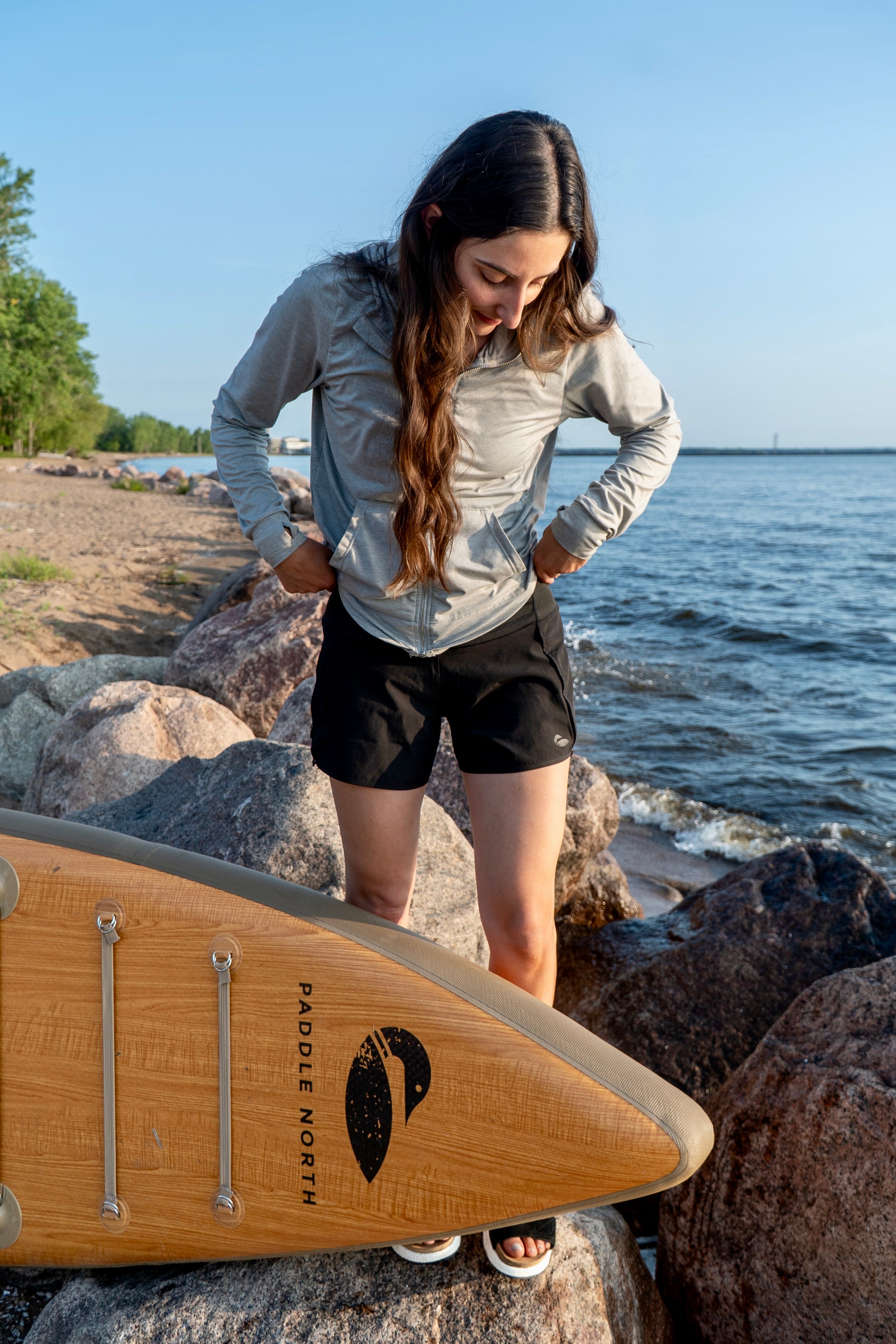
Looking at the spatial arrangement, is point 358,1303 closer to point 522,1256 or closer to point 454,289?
point 522,1256

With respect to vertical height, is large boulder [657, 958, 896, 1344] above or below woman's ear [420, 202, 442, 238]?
below

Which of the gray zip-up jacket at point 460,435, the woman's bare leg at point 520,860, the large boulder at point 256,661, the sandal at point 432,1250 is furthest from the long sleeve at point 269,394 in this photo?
the large boulder at point 256,661

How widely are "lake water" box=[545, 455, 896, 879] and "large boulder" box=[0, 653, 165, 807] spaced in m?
3.46

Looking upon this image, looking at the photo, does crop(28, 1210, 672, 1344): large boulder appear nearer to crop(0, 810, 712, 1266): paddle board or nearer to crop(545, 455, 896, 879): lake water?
crop(0, 810, 712, 1266): paddle board

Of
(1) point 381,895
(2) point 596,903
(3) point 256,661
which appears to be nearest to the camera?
(1) point 381,895

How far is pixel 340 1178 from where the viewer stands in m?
1.92

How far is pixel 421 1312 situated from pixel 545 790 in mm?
Result: 1030

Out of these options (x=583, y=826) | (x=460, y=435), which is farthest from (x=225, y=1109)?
(x=583, y=826)

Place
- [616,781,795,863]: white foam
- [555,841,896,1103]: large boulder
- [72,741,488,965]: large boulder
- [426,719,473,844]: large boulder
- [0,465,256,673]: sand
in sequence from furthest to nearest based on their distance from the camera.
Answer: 1. [0,465,256,673]: sand
2. [616,781,795,863]: white foam
3. [426,719,473,844]: large boulder
4. [555,841,896,1103]: large boulder
5. [72,741,488,965]: large boulder

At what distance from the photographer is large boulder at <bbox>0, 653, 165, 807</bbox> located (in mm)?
5102

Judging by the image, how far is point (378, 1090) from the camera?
191cm

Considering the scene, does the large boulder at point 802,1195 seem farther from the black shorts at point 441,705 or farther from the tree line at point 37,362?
the tree line at point 37,362

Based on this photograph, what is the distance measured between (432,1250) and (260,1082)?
19.0 inches

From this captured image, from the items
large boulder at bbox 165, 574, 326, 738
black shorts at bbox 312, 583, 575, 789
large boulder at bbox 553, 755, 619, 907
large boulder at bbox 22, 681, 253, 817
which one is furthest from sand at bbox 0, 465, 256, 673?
black shorts at bbox 312, 583, 575, 789
